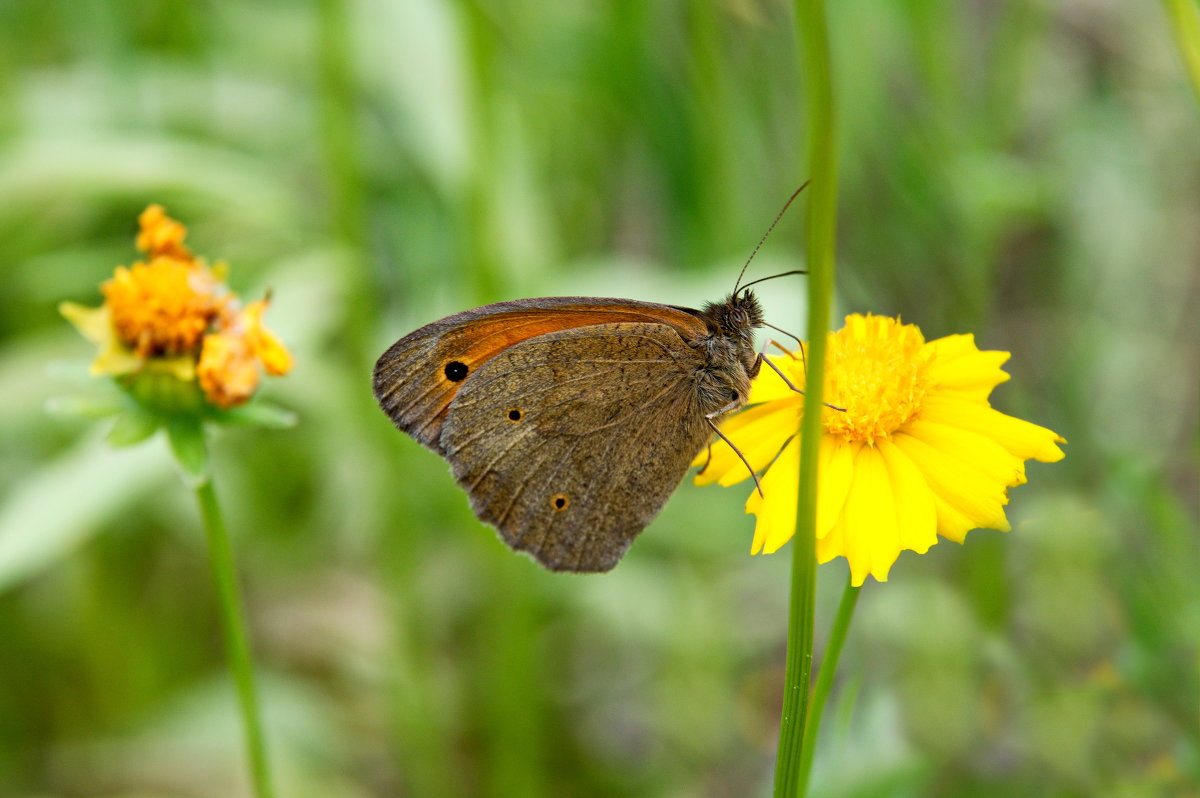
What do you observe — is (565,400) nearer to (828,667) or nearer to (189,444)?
(189,444)

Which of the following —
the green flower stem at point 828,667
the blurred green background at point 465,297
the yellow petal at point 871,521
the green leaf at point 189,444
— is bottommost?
the green flower stem at point 828,667

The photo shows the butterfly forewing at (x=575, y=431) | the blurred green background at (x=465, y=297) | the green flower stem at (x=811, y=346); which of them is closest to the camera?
the green flower stem at (x=811, y=346)

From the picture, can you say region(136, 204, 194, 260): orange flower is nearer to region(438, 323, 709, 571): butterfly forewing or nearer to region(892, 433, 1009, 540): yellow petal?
region(438, 323, 709, 571): butterfly forewing

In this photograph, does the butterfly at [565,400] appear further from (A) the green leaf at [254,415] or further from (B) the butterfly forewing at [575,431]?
(A) the green leaf at [254,415]

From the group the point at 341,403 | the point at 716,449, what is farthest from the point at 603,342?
the point at 341,403

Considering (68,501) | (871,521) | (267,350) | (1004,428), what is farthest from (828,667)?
(68,501)

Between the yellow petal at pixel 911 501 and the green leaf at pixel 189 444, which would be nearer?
the yellow petal at pixel 911 501

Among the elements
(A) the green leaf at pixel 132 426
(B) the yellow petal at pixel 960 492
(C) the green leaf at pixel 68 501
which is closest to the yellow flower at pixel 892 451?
(B) the yellow petal at pixel 960 492
